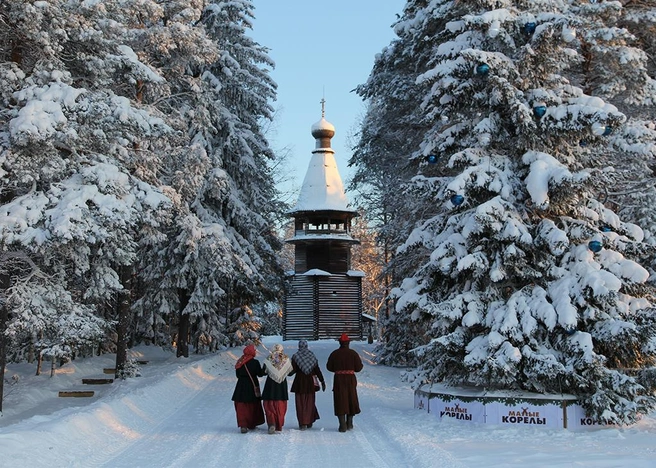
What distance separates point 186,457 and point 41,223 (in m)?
6.45

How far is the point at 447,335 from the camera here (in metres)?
12.0

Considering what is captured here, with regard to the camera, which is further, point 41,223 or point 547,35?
point 41,223

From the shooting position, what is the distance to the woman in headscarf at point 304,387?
11570 mm

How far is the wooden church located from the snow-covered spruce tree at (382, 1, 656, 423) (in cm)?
2681

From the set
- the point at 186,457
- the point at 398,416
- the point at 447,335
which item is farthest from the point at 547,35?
the point at 186,457

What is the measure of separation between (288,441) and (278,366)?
169cm

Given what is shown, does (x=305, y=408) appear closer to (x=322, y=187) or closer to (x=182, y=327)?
(x=182, y=327)

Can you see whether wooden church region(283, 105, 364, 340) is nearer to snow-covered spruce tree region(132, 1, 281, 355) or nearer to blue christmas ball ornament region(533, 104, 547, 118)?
snow-covered spruce tree region(132, 1, 281, 355)

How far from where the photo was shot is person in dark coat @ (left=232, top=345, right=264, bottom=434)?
11195 millimetres

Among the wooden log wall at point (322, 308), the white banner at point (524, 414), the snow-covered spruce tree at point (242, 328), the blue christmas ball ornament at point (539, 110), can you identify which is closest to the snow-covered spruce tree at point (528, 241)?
the blue christmas ball ornament at point (539, 110)

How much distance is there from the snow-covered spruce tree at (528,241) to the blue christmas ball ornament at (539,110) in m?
0.02

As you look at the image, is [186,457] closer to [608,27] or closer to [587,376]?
[587,376]

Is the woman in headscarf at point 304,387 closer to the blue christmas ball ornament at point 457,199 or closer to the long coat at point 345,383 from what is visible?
the long coat at point 345,383

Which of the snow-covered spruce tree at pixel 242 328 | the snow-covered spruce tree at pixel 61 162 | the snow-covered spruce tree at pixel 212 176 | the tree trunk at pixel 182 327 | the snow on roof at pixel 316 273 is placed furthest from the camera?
the snow on roof at pixel 316 273
